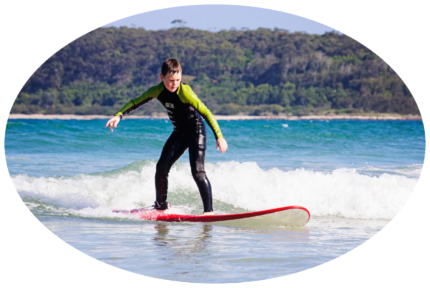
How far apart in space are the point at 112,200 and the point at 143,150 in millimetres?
6512

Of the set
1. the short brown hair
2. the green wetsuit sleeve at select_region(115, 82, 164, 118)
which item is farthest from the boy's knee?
the short brown hair

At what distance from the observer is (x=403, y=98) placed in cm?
3272

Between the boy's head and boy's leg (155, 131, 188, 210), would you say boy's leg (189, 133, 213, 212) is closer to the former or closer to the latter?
boy's leg (155, 131, 188, 210)

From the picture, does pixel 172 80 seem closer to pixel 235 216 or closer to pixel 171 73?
pixel 171 73

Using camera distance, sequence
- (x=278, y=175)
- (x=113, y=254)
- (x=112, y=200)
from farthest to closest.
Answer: (x=278, y=175) → (x=112, y=200) → (x=113, y=254)

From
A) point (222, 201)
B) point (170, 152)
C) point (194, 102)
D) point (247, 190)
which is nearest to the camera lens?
point (194, 102)

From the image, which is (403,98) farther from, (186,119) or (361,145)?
(186,119)

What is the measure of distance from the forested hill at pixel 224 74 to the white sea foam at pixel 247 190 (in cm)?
1987

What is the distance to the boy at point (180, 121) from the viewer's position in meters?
5.46

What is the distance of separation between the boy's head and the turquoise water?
5.72 ft

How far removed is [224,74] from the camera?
41469 millimetres

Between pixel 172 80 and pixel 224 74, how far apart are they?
36.4 m

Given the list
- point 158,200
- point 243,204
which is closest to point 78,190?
point 158,200

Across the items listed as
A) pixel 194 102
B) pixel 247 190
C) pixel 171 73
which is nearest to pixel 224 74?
pixel 247 190
